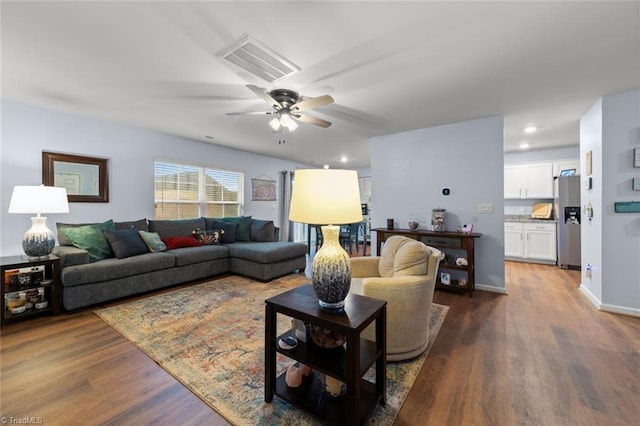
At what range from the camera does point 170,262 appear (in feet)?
11.5

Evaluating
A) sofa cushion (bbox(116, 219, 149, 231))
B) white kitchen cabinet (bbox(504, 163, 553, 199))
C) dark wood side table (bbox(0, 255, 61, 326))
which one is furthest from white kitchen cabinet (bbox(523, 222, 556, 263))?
dark wood side table (bbox(0, 255, 61, 326))

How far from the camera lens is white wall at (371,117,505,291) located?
139 inches

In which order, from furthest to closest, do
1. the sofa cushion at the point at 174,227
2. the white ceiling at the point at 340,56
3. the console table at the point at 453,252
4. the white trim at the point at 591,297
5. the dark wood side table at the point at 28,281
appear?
the sofa cushion at the point at 174,227, the console table at the point at 453,252, the white trim at the point at 591,297, the dark wood side table at the point at 28,281, the white ceiling at the point at 340,56

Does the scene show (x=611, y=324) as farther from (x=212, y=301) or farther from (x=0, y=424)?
(x=0, y=424)

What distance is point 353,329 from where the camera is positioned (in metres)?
1.22

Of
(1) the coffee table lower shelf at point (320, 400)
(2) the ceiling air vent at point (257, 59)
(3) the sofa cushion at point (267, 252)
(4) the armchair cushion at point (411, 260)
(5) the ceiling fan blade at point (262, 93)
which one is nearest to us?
(1) the coffee table lower shelf at point (320, 400)

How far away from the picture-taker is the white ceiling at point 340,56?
5.34ft

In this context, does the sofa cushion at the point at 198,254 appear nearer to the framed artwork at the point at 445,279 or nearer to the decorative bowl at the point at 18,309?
the decorative bowl at the point at 18,309

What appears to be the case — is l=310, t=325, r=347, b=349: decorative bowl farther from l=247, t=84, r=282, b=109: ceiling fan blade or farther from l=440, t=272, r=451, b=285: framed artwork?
l=440, t=272, r=451, b=285: framed artwork

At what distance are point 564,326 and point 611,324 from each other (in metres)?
0.50

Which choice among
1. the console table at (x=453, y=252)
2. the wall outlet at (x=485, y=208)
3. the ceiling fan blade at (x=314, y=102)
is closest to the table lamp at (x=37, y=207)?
the ceiling fan blade at (x=314, y=102)

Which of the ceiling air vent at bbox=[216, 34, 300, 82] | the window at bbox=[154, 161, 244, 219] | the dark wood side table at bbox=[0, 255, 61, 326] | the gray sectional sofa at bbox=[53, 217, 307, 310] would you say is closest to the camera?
the ceiling air vent at bbox=[216, 34, 300, 82]

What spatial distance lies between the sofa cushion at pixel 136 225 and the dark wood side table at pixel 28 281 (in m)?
0.94

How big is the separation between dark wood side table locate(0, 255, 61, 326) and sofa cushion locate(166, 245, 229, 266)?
118cm
